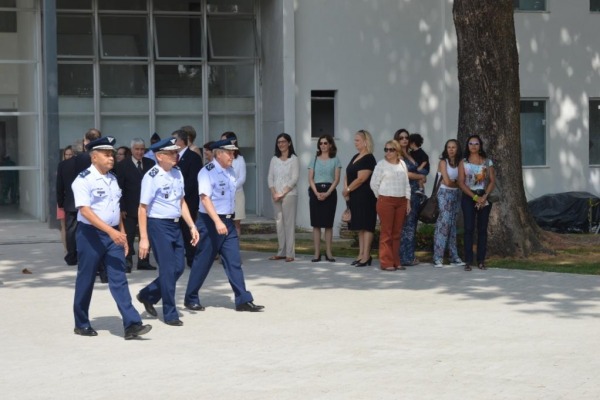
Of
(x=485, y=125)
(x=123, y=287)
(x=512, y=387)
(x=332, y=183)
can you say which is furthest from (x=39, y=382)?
(x=485, y=125)

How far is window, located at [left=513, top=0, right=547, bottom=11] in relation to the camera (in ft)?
84.8

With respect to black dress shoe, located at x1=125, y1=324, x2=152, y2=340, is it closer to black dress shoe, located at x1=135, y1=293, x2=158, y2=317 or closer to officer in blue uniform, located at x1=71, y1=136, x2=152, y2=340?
officer in blue uniform, located at x1=71, y1=136, x2=152, y2=340

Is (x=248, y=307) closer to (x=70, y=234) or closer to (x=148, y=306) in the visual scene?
(x=148, y=306)

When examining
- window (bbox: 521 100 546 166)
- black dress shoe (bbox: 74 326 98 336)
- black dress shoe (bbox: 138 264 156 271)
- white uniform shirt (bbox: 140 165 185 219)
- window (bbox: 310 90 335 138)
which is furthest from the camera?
window (bbox: 521 100 546 166)

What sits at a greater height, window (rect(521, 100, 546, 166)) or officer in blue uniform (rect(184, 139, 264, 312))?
window (rect(521, 100, 546, 166))

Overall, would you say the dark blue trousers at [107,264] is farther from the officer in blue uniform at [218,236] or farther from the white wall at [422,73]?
the white wall at [422,73]

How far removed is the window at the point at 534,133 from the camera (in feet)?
86.1

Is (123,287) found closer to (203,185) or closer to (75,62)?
(203,185)

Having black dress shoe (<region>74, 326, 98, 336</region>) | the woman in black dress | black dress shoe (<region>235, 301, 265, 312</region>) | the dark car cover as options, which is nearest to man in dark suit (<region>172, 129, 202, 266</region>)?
the woman in black dress

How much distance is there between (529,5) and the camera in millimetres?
25969

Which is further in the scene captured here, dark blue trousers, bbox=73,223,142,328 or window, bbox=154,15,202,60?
window, bbox=154,15,202,60

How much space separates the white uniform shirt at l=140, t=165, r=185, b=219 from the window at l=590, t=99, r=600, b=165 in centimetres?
1713

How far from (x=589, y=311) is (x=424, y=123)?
1310cm

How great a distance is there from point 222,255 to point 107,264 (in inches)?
75.9
